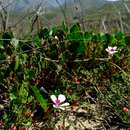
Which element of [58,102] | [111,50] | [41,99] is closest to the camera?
[58,102]

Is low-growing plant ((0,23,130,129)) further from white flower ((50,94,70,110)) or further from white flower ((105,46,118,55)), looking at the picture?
white flower ((50,94,70,110))

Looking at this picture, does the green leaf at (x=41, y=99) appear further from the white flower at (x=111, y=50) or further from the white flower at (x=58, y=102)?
the white flower at (x=111, y=50)

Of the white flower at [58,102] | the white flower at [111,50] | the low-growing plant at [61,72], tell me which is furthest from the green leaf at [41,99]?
the white flower at [111,50]

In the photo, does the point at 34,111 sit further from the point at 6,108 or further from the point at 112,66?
the point at 112,66

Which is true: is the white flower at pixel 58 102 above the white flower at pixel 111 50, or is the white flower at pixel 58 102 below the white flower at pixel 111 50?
below

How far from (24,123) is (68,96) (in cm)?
37

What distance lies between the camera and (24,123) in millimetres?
2791

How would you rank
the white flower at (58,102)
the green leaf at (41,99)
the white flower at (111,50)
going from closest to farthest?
the white flower at (58,102) < the green leaf at (41,99) < the white flower at (111,50)

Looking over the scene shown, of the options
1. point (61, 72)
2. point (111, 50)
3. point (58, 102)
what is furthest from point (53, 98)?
point (111, 50)

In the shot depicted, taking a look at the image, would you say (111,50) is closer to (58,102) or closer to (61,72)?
(61,72)

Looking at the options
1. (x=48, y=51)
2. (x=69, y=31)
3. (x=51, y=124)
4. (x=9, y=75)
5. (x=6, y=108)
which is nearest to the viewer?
(x=51, y=124)

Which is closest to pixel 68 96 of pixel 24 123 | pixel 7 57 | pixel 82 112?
pixel 82 112

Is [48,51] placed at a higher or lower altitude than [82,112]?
higher

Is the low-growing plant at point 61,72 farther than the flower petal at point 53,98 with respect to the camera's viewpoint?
Yes
